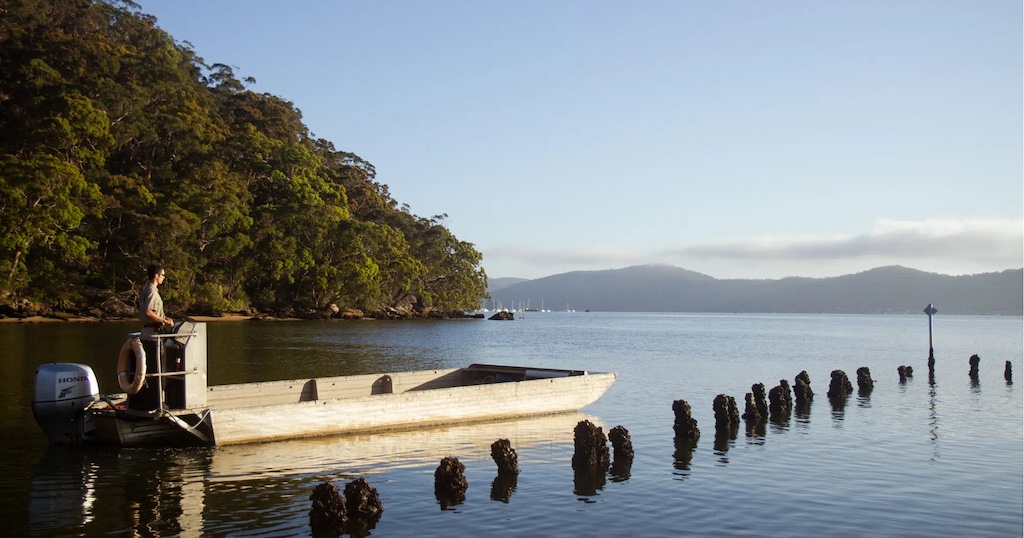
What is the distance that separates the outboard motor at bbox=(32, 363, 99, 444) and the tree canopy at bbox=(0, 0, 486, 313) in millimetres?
44940

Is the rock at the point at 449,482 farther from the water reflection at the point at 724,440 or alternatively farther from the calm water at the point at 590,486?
the water reflection at the point at 724,440

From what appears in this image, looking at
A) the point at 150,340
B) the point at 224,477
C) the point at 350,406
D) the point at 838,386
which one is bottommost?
the point at 838,386

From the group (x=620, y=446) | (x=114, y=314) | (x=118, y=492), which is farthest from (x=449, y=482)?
(x=114, y=314)

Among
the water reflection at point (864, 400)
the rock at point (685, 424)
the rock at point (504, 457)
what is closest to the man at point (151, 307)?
the rock at point (504, 457)

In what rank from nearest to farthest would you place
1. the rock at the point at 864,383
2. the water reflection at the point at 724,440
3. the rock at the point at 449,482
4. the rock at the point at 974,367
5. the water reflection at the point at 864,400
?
the rock at the point at 449,482
the water reflection at the point at 724,440
the water reflection at the point at 864,400
the rock at the point at 864,383
the rock at the point at 974,367

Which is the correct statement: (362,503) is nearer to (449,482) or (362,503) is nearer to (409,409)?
(449,482)

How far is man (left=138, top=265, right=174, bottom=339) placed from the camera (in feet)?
42.7

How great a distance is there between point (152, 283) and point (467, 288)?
101063mm

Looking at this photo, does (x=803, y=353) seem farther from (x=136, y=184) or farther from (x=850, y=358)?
(x=136, y=184)

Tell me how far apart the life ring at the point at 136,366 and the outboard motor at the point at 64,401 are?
3.33 ft

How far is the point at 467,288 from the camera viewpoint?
11412 cm

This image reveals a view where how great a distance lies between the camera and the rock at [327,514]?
9.65 metres

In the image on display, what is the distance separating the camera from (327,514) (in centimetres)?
969

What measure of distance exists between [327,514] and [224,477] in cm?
330
